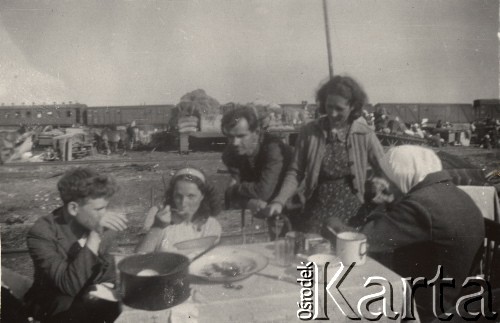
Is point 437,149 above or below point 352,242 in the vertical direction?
above

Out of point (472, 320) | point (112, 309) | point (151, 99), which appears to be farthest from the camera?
point (151, 99)

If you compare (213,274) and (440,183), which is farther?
(440,183)

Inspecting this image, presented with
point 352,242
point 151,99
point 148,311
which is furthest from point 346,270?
point 151,99

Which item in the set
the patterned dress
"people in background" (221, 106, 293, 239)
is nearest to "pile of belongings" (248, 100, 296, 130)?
"people in background" (221, 106, 293, 239)

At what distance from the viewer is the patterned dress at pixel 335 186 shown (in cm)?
214

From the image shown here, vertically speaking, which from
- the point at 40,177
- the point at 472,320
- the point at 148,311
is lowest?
the point at 472,320

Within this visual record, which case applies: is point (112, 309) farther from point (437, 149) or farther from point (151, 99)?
point (437, 149)

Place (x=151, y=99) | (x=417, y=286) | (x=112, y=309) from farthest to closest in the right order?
(x=151, y=99), (x=417, y=286), (x=112, y=309)

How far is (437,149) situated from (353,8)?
1.15m

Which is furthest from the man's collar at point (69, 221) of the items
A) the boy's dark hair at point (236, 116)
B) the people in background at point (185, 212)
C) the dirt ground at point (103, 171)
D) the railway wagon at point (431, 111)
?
the railway wagon at point (431, 111)

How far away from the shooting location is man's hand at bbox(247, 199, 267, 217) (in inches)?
87.1

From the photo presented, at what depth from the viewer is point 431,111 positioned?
2.64 metres

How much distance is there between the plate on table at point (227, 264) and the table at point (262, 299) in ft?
0.11

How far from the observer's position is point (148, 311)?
3.83ft
